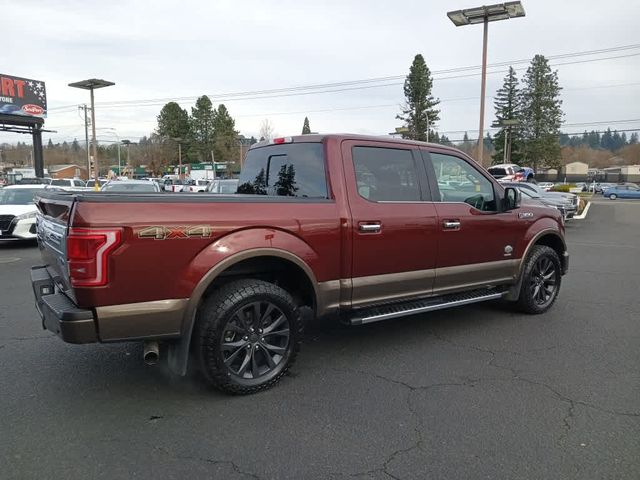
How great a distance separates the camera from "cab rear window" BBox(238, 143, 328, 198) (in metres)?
4.21

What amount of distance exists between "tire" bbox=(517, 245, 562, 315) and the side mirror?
27.2 inches

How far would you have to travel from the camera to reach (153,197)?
3209 millimetres

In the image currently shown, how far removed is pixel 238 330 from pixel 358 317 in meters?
1.09

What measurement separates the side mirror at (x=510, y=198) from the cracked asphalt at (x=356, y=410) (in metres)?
1.32

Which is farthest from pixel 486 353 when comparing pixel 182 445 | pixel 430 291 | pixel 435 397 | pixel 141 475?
pixel 141 475

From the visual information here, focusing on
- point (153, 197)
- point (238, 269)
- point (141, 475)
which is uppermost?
point (153, 197)

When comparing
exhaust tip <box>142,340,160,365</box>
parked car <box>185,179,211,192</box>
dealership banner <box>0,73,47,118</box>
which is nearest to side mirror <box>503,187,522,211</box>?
exhaust tip <box>142,340,160,365</box>

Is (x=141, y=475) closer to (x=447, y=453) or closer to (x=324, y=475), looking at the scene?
(x=324, y=475)

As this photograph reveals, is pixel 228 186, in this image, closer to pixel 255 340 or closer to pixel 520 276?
pixel 520 276

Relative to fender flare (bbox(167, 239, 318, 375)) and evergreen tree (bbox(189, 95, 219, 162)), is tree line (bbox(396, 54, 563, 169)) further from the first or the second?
Answer: fender flare (bbox(167, 239, 318, 375))

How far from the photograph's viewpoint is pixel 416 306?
4555 mm

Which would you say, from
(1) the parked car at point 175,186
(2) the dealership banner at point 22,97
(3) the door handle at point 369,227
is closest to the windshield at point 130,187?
(3) the door handle at point 369,227

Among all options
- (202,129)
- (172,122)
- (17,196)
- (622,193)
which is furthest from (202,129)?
(17,196)

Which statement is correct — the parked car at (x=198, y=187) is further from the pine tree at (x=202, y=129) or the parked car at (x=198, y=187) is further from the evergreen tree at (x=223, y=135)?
the pine tree at (x=202, y=129)
